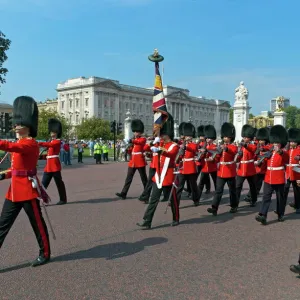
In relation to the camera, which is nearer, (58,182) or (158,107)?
(158,107)

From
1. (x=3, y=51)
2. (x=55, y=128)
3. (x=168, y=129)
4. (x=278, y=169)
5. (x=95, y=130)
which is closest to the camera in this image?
(x=168, y=129)

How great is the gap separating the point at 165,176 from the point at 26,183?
2.70 meters

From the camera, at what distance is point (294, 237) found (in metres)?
6.37

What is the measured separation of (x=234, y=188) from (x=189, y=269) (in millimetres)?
4033

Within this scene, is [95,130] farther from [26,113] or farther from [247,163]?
[26,113]

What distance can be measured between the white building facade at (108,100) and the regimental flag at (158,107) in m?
81.6

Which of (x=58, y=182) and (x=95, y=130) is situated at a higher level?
(x=95, y=130)

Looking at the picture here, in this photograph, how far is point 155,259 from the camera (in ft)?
16.7

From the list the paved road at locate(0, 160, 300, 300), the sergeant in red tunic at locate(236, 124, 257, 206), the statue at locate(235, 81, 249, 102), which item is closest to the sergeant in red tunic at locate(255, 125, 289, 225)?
the paved road at locate(0, 160, 300, 300)

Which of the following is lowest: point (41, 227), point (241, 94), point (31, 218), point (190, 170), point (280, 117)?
point (41, 227)

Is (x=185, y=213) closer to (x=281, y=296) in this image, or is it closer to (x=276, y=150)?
(x=276, y=150)

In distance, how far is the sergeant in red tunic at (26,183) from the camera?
488cm

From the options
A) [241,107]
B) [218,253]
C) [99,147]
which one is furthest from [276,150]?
[241,107]

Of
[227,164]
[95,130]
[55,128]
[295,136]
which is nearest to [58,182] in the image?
[55,128]
